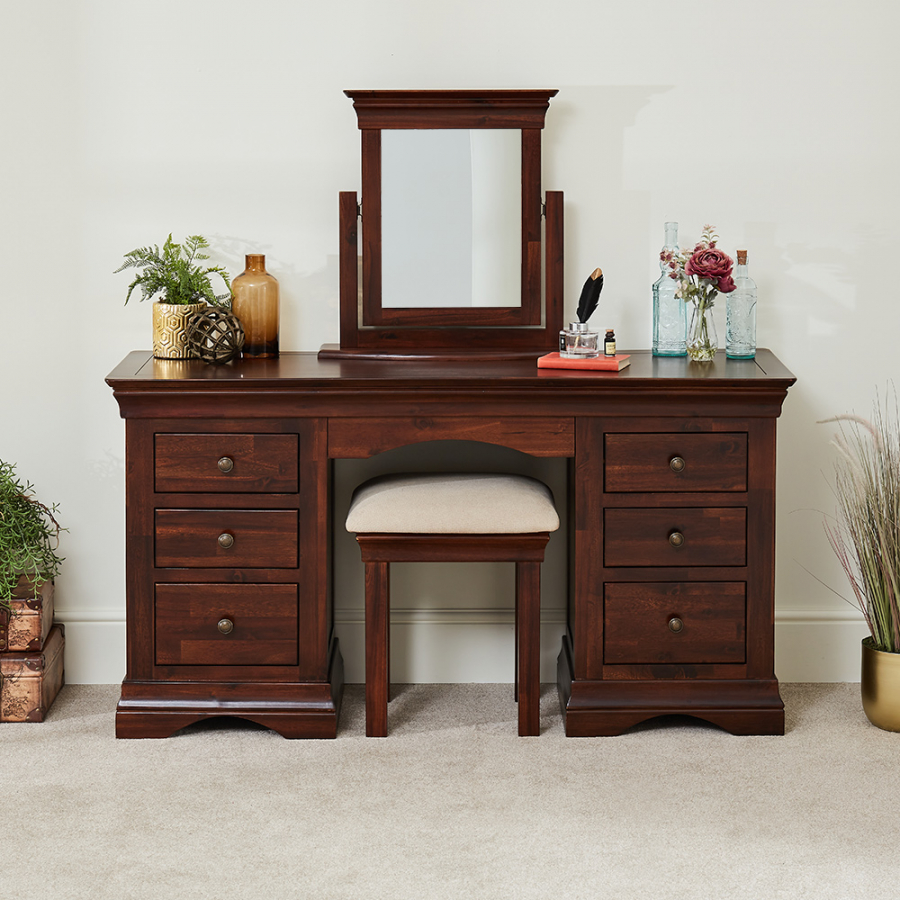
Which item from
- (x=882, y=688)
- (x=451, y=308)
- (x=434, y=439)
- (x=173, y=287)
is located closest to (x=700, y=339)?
(x=451, y=308)

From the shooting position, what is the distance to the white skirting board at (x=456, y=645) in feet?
10.0

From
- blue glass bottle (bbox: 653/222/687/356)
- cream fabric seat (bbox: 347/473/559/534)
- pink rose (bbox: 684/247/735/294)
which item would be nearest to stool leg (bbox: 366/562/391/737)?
cream fabric seat (bbox: 347/473/559/534)

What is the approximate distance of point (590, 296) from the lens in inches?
108

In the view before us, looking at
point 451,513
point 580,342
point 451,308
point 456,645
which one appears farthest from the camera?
point 456,645

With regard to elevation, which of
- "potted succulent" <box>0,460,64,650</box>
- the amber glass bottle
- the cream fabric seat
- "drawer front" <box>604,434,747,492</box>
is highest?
the amber glass bottle

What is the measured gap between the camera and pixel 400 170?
285cm

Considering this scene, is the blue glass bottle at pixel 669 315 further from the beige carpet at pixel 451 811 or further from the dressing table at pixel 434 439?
the beige carpet at pixel 451 811

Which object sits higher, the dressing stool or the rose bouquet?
the rose bouquet

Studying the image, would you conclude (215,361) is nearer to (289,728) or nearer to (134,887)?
(289,728)

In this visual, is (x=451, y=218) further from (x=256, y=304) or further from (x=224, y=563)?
(x=224, y=563)

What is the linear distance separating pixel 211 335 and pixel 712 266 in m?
1.22

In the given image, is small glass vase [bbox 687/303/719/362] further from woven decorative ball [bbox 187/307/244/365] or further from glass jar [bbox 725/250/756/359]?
woven decorative ball [bbox 187/307/244/365]

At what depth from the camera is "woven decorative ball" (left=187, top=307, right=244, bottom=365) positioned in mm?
2760

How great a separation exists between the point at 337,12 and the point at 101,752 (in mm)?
1896
